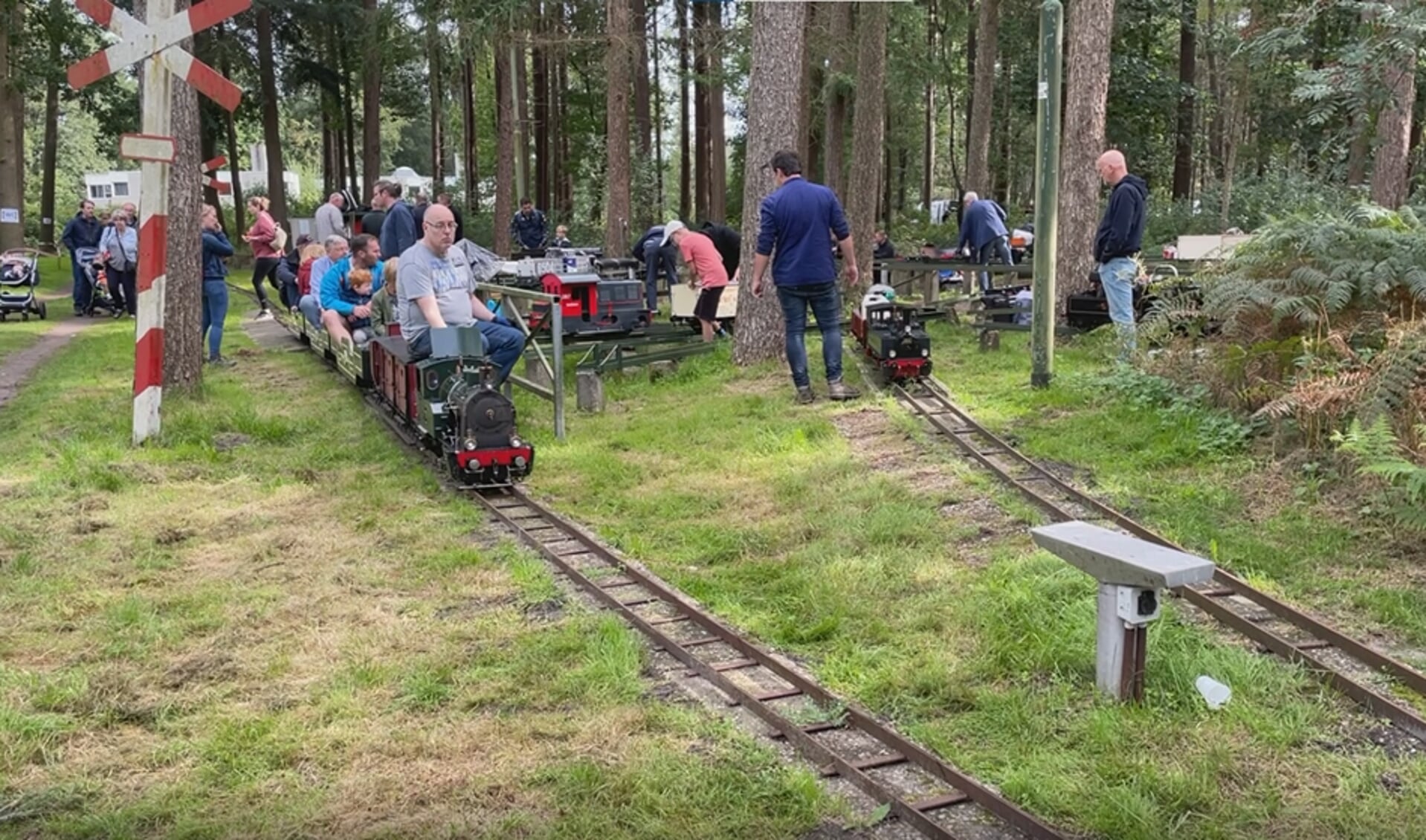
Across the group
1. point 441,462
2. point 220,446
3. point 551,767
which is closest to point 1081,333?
point 441,462

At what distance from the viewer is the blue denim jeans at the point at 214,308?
13.2 meters

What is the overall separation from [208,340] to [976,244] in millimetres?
10145

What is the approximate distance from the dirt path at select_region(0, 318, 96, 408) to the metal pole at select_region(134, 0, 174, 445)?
3383mm

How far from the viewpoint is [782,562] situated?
6359mm

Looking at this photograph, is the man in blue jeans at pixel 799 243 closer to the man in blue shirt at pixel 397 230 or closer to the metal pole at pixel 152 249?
the man in blue shirt at pixel 397 230

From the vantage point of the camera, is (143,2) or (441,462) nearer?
(441,462)

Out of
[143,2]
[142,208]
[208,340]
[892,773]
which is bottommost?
[892,773]

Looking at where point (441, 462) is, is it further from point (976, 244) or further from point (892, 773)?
point (976, 244)

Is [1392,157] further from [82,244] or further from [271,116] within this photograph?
[271,116]

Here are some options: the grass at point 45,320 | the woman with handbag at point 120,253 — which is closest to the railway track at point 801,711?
the grass at point 45,320

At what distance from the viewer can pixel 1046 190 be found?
10.3m

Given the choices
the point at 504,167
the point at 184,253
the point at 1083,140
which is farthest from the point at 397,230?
the point at 504,167

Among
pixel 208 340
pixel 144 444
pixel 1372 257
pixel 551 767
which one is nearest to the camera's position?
pixel 551 767

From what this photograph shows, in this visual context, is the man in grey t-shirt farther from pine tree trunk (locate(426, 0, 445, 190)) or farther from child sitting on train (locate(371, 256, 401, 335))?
pine tree trunk (locate(426, 0, 445, 190))
